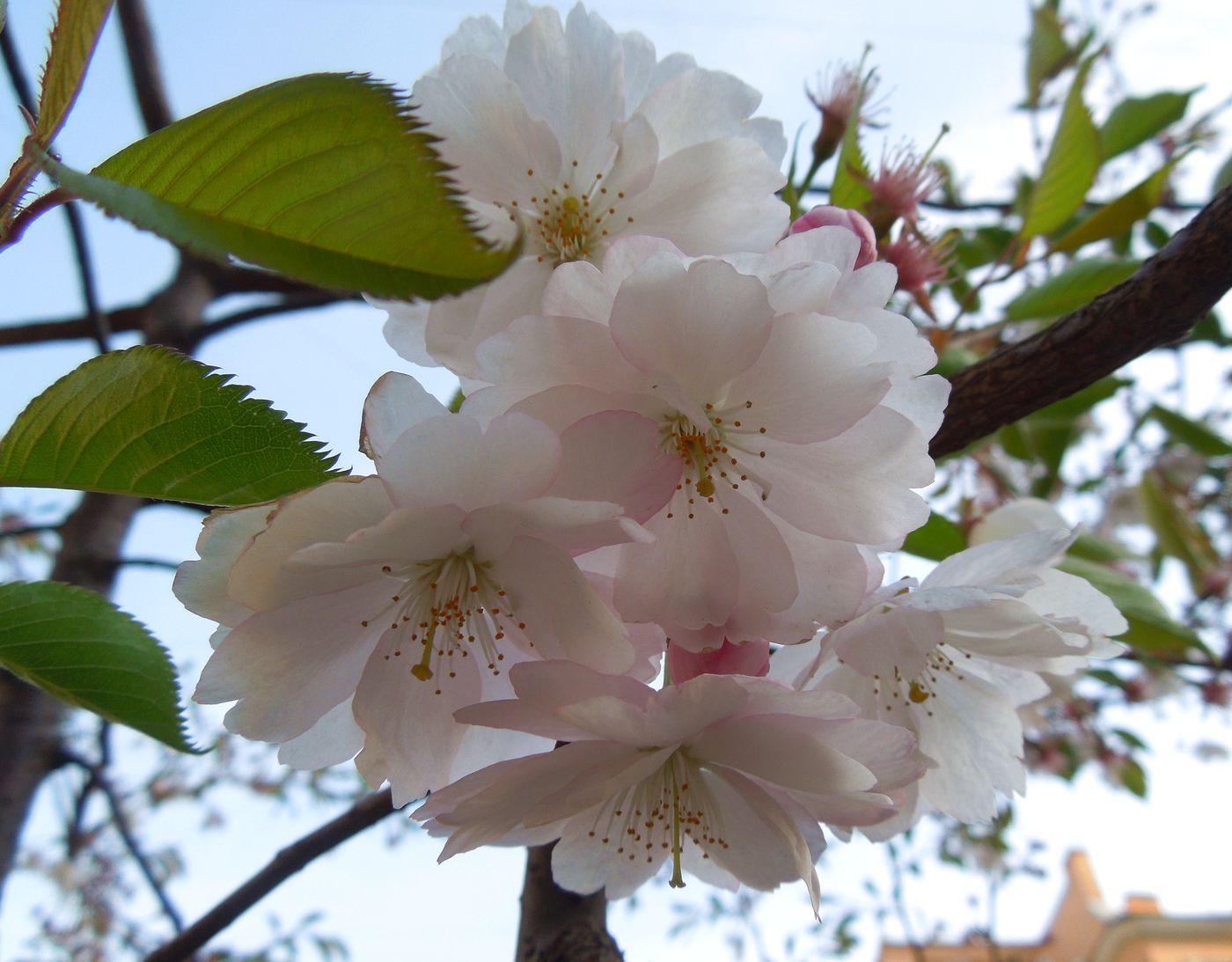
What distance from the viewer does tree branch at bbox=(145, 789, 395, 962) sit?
37.0 inches

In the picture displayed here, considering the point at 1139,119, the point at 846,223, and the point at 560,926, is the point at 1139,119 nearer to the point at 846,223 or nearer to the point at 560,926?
the point at 846,223

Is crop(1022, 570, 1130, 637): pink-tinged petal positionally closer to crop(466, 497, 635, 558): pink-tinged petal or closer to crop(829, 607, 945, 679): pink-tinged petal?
crop(829, 607, 945, 679): pink-tinged petal

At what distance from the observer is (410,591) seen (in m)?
0.62

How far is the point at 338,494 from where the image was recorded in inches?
19.0

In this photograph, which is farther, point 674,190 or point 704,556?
point 674,190

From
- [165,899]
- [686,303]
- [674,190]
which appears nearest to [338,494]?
[686,303]

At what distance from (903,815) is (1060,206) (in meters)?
0.80

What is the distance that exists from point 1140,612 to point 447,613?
816 mm

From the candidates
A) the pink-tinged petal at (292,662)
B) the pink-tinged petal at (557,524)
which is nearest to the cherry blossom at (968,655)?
the pink-tinged petal at (557,524)

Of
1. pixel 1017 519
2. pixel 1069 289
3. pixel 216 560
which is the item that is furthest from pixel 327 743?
pixel 1069 289

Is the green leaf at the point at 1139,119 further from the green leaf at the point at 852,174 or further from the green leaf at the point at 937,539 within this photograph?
the green leaf at the point at 937,539

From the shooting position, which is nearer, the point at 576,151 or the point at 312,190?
the point at 312,190

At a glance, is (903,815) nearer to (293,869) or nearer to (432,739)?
(432,739)

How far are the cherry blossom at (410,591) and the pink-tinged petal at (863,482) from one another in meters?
0.12
